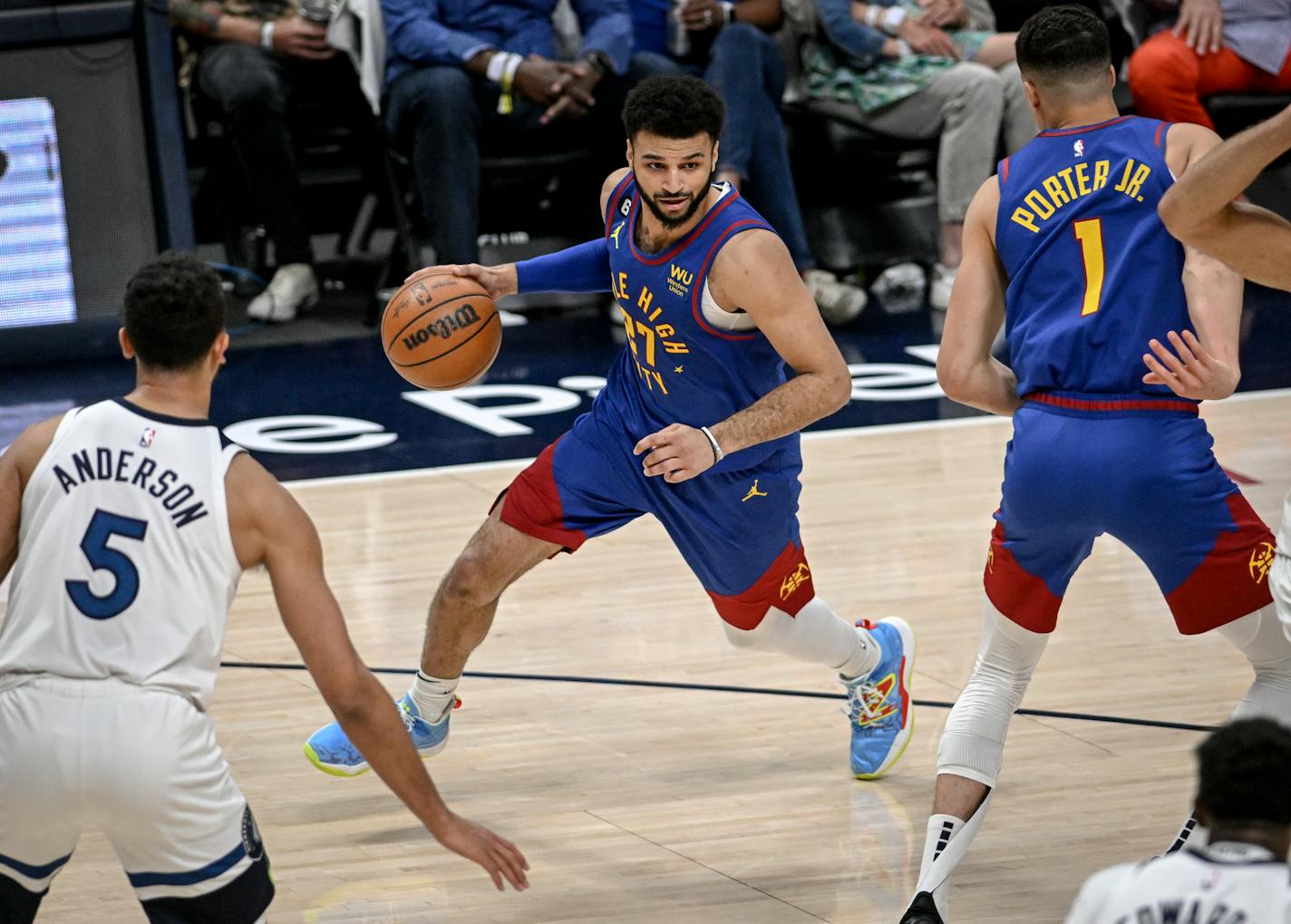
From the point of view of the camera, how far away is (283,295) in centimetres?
878

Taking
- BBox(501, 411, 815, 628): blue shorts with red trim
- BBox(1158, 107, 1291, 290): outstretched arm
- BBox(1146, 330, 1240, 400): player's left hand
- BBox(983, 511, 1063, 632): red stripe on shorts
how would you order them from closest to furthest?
1. BBox(1158, 107, 1291, 290): outstretched arm
2. BBox(1146, 330, 1240, 400): player's left hand
3. BBox(983, 511, 1063, 632): red stripe on shorts
4. BBox(501, 411, 815, 628): blue shorts with red trim

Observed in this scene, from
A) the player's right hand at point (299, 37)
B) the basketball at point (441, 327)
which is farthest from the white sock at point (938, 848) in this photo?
the player's right hand at point (299, 37)

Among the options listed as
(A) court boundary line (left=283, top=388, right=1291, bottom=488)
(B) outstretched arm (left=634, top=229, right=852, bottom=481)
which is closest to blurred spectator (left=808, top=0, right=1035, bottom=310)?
(A) court boundary line (left=283, top=388, right=1291, bottom=488)

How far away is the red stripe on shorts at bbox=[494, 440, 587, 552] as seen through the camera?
387 centimetres

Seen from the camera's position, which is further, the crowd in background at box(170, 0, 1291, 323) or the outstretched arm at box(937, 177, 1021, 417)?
the crowd in background at box(170, 0, 1291, 323)

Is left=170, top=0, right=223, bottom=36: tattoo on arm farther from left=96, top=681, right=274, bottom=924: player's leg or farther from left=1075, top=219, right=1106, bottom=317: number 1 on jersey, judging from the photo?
left=96, top=681, right=274, bottom=924: player's leg

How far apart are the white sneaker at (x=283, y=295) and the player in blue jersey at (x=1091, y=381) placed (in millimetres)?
5946

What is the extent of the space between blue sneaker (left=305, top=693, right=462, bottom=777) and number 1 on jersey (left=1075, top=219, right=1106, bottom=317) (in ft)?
5.52

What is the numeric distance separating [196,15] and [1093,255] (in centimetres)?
623

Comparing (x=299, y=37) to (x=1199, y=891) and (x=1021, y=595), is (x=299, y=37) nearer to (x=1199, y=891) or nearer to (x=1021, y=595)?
(x=1021, y=595)

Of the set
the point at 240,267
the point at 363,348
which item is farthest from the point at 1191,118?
the point at 240,267

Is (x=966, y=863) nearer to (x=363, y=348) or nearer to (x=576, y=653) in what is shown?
(x=576, y=653)

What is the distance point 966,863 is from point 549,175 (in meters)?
5.61

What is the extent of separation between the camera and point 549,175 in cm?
870
